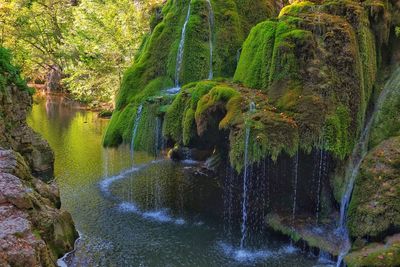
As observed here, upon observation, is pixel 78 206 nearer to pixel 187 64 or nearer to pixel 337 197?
pixel 187 64

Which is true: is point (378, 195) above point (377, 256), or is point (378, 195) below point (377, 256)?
above

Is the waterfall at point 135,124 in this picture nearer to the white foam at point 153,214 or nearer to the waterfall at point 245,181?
the white foam at point 153,214

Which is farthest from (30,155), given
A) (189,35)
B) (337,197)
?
(337,197)

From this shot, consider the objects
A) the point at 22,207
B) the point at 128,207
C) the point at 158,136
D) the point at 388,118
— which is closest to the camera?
the point at 22,207

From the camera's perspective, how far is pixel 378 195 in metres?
12.0

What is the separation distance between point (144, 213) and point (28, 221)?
6.48 metres

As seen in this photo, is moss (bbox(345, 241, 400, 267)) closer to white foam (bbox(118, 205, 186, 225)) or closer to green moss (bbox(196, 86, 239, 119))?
green moss (bbox(196, 86, 239, 119))

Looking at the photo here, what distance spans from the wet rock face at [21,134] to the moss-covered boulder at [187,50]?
15.6ft

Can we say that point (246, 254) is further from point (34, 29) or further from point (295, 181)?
point (34, 29)

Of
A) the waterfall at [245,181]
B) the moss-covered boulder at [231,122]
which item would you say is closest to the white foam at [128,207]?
the moss-covered boulder at [231,122]

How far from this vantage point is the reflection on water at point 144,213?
491 inches

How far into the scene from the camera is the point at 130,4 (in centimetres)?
3753

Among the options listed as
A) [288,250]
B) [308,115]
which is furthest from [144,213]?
[308,115]

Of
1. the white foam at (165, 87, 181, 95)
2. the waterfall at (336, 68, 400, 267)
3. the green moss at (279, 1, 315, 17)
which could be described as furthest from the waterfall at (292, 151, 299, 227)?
→ the white foam at (165, 87, 181, 95)
